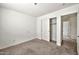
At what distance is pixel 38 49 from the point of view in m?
1.62

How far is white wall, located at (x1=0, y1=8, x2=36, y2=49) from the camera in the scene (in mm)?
1575

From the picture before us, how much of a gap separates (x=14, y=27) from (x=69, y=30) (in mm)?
1312

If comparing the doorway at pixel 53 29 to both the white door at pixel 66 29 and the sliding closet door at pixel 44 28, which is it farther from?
the white door at pixel 66 29

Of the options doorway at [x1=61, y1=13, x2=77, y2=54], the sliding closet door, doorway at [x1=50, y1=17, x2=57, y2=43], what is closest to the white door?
doorway at [x1=61, y1=13, x2=77, y2=54]

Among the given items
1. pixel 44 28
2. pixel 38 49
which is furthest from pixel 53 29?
pixel 38 49

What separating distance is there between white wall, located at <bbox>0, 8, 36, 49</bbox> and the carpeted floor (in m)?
0.11

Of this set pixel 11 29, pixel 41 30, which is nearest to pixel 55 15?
pixel 41 30

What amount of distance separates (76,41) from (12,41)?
139 cm

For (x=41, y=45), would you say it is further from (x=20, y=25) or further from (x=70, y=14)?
(x=70, y=14)

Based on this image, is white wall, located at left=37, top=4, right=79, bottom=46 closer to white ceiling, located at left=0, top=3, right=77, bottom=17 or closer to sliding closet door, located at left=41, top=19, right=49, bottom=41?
sliding closet door, located at left=41, top=19, right=49, bottom=41

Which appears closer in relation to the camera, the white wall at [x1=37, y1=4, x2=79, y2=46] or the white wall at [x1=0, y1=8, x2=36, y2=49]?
the white wall at [x1=0, y1=8, x2=36, y2=49]

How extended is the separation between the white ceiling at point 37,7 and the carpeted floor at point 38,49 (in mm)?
654

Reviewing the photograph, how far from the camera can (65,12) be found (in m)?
1.74

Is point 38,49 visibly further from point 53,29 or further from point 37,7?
point 37,7
